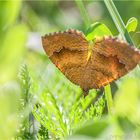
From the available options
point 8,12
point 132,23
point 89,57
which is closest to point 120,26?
point 132,23

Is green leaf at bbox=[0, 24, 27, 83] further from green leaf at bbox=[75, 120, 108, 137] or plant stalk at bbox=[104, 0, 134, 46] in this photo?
plant stalk at bbox=[104, 0, 134, 46]

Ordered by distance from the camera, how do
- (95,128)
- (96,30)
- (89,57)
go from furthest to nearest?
1. (96,30)
2. (89,57)
3. (95,128)

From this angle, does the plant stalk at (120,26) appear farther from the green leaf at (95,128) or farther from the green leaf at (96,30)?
the green leaf at (95,128)

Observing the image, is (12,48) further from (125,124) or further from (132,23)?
(132,23)

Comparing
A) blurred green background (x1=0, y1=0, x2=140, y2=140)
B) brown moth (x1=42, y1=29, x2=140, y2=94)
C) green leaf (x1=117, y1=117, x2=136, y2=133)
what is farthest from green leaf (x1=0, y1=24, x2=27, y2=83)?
brown moth (x1=42, y1=29, x2=140, y2=94)

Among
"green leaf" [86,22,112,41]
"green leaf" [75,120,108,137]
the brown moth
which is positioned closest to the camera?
"green leaf" [75,120,108,137]

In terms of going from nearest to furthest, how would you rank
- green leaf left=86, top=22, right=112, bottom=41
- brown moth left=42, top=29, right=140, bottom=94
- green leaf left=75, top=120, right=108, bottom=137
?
green leaf left=75, top=120, right=108, bottom=137 → brown moth left=42, top=29, right=140, bottom=94 → green leaf left=86, top=22, right=112, bottom=41
